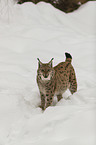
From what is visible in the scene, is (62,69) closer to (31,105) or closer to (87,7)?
(31,105)

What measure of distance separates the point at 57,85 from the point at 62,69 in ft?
1.13

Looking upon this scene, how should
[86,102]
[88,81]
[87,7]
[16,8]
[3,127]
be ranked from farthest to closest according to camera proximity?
[87,7] → [16,8] → [88,81] → [86,102] → [3,127]

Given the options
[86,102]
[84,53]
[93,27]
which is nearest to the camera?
[86,102]

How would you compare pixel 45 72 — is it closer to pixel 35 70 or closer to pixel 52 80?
pixel 52 80

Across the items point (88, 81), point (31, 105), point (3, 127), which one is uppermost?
point (3, 127)

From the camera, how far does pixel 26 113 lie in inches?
140

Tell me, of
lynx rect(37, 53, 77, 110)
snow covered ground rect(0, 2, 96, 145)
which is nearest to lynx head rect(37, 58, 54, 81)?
lynx rect(37, 53, 77, 110)

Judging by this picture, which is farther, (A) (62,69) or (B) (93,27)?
(B) (93,27)

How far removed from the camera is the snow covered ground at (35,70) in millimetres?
2602

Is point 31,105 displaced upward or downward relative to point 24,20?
upward

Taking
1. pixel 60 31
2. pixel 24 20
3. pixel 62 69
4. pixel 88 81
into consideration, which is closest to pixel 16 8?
pixel 24 20

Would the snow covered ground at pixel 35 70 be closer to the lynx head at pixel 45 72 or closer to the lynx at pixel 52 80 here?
the lynx at pixel 52 80

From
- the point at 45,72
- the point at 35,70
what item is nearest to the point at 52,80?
the point at 45,72

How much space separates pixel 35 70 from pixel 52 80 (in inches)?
84.4
